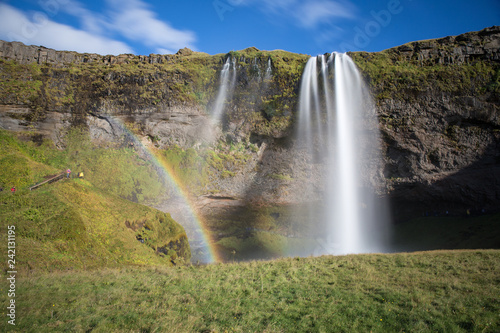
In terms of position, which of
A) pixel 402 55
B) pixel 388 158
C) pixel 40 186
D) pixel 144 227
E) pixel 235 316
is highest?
pixel 402 55

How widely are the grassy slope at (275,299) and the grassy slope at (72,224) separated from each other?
1667mm

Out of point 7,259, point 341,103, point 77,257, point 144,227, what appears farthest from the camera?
point 341,103

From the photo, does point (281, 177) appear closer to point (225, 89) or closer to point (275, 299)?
point (225, 89)

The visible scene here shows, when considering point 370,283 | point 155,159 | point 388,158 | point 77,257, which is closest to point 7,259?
point 77,257

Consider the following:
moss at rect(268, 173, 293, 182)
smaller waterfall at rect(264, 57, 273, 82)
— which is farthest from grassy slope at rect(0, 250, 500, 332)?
smaller waterfall at rect(264, 57, 273, 82)

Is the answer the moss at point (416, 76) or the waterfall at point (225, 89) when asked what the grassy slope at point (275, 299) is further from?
the waterfall at point (225, 89)

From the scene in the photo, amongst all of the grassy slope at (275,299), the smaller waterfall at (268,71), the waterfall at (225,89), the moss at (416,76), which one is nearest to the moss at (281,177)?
the waterfall at (225,89)

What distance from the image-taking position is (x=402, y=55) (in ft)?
91.6

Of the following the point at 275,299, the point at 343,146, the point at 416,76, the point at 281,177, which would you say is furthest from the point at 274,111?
the point at 275,299

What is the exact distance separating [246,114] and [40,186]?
19.6 m

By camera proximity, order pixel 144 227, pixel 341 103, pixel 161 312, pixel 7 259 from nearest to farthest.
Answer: pixel 161 312 < pixel 7 259 < pixel 144 227 < pixel 341 103

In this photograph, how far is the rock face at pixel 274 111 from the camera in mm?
25984

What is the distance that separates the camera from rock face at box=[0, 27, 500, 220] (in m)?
26.0

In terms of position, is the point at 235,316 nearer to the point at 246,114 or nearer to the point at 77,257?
the point at 77,257
